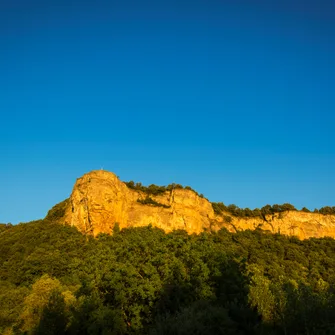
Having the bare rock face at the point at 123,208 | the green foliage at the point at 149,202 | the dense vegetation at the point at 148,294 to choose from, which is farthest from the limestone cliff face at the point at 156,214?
the dense vegetation at the point at 148,294

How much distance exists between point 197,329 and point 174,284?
13.2 metres

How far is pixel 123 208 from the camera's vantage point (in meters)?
→ 65.2

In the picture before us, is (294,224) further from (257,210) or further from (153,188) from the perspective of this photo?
(153,188)

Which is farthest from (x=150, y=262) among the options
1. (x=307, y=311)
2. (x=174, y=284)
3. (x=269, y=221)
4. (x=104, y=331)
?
(x=269, y=221)

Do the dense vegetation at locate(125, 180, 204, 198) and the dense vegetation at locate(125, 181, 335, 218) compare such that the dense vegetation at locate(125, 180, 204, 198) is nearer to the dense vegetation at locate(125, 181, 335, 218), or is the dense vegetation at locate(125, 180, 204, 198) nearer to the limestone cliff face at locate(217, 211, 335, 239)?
the dense vegetation at locate(125, 181, 335, 218)

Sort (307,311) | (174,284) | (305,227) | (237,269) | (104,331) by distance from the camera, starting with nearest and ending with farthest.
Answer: (307,311) < (104,331) < (174,284) < (237,269) < (305,227)

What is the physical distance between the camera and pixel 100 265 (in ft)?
123

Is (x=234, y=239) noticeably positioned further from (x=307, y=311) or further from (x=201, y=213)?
(x=307, y=311)

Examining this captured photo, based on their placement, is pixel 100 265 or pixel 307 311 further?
pixel 100 265

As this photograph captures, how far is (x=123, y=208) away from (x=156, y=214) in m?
7.52

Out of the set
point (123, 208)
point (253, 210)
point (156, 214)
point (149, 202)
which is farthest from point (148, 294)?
point (253, 210)

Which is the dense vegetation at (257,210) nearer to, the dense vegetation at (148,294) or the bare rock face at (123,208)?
the bare rock face at (123,208)

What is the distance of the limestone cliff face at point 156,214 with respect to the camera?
60.0 meters

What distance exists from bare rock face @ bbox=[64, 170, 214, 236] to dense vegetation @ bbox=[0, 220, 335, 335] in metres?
5.21
